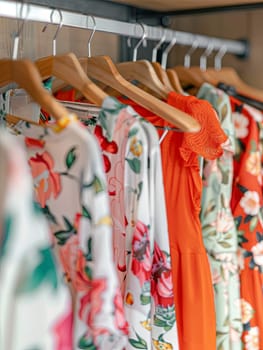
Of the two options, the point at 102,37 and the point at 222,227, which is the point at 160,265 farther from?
the point at 102,37

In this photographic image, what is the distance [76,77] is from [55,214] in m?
0.20

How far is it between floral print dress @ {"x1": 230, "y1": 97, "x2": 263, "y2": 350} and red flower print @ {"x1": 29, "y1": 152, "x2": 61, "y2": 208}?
16.2 inches

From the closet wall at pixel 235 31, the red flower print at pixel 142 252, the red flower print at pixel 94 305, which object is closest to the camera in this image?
the red flower print at pixel 94 305

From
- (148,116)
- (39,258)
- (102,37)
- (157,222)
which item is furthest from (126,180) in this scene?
(102,37)

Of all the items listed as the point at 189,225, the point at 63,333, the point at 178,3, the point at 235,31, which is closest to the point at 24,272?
the point at 63,333

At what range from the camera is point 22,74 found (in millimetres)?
742

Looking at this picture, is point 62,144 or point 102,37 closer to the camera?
point 62,144

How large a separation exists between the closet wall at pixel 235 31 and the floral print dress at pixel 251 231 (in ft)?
1.24

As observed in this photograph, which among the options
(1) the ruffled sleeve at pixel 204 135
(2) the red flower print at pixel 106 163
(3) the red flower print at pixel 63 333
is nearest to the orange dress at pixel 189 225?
(1) the ruffled sleeve at pixel 204 135

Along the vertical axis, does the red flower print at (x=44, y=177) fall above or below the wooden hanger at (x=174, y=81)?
below

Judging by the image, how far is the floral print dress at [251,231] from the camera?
3.35 ft

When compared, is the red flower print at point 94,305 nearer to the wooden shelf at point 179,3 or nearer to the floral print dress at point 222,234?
the floral print dress at point 222,234

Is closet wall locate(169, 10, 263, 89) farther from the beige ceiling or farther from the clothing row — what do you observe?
the clothing row

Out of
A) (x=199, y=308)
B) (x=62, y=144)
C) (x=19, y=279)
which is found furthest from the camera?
(x=199, y=308)
